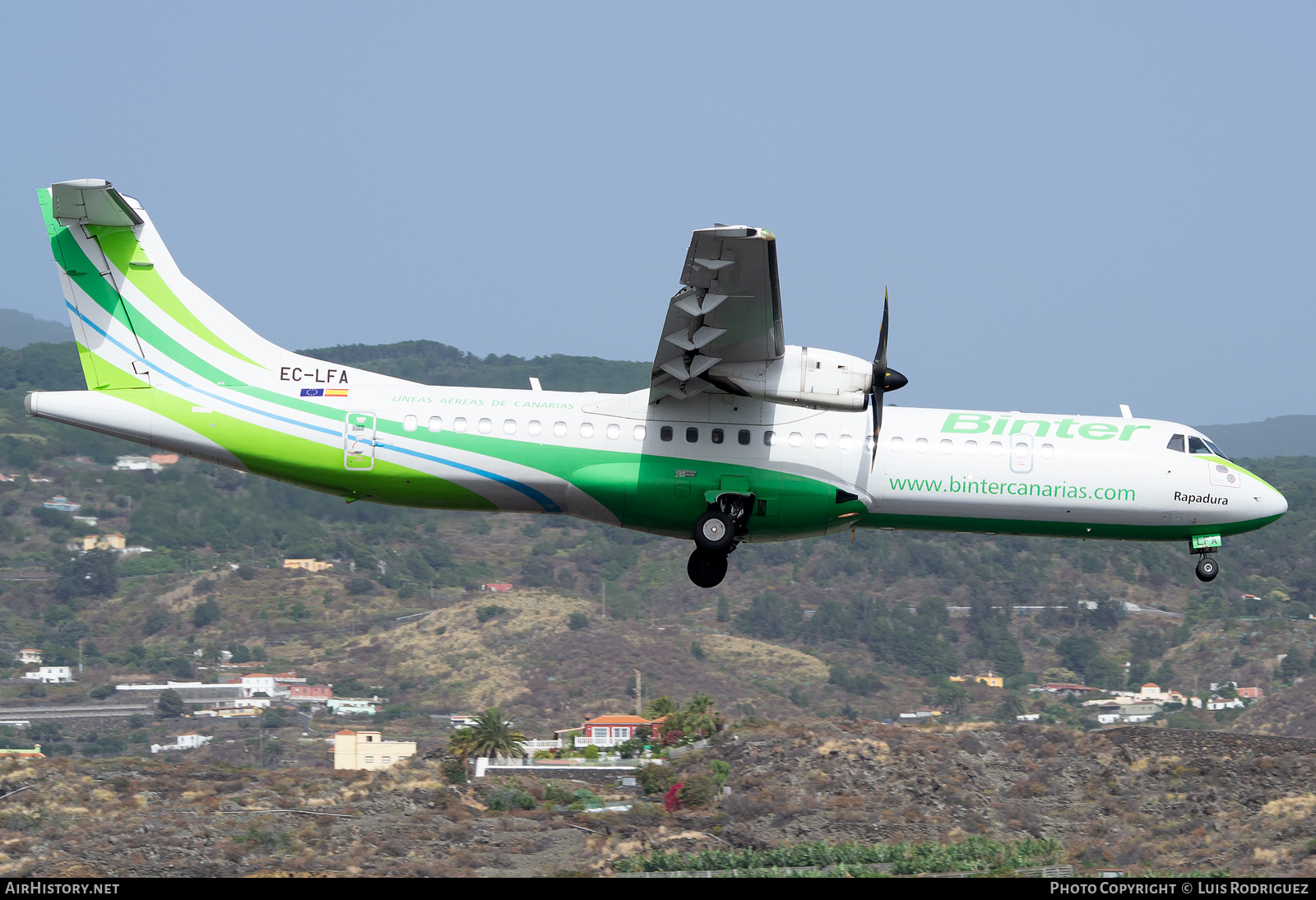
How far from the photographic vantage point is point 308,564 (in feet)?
383

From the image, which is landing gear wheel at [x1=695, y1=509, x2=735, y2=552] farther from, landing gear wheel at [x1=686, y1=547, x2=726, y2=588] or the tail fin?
the tail fin

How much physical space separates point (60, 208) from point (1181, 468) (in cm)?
2203

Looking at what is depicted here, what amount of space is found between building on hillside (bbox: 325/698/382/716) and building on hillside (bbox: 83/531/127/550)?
109ft

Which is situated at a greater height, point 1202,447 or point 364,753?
point 1202,447

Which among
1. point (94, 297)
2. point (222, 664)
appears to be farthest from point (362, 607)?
point (94, 297)

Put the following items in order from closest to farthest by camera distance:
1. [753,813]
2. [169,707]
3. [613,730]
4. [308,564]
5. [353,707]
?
[753,813]
[613,730]
[353,707]
[169,707]
[308,564]

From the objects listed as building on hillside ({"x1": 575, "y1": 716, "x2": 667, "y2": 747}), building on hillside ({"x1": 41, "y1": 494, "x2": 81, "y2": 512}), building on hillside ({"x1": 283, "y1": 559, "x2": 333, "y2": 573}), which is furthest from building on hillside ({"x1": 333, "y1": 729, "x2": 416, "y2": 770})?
building on hillside ({"x1": 41, "y1": 494, "x2": 81, "y2": 512})

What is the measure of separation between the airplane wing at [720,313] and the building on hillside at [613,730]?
171 ft

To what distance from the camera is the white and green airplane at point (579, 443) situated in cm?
2458

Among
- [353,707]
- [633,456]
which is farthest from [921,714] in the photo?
[633,456]

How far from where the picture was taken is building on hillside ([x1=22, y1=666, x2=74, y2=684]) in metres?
111

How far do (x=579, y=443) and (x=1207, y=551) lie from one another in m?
12.8

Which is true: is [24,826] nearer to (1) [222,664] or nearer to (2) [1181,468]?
(2) [1181,468]

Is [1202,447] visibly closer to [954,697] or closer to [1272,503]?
[1272,503]
